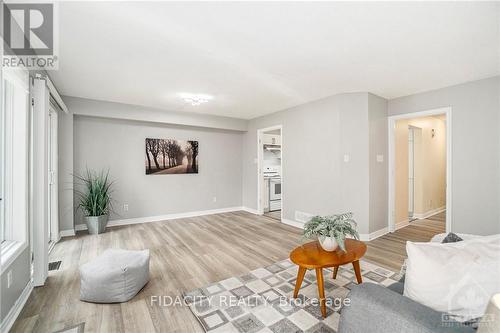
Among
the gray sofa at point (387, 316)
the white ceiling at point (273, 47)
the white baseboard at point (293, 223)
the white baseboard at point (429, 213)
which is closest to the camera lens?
the gray sofa at point (387, 316)

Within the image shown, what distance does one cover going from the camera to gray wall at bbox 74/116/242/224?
4.32 meters

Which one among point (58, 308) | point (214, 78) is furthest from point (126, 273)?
point (214, 78)

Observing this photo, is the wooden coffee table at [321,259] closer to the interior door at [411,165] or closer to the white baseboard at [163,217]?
the white baseboard at [163,217]

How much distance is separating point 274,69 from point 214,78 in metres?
0.83

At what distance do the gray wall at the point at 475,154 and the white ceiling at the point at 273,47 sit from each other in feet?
0.72

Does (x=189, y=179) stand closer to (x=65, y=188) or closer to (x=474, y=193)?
(x=65, y=188)

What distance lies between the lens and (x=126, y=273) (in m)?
1.99

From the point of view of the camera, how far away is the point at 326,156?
13.1 ft

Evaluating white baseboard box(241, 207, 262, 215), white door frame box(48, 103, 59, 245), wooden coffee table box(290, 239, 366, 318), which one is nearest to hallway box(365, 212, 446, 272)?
wooden coffee table box(290, 239, 366, 318)

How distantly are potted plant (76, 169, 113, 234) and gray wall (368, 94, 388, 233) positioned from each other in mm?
4671

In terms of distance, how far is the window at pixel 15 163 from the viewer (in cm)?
203

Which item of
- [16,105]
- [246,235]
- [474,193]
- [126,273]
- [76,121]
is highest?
[76,121]

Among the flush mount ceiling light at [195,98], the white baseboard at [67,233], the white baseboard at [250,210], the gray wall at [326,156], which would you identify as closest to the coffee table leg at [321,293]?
the gray wall at [326,156]

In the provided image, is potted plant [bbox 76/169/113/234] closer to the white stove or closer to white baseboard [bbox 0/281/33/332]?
white baseboard [bbox 0/281/33/332]
